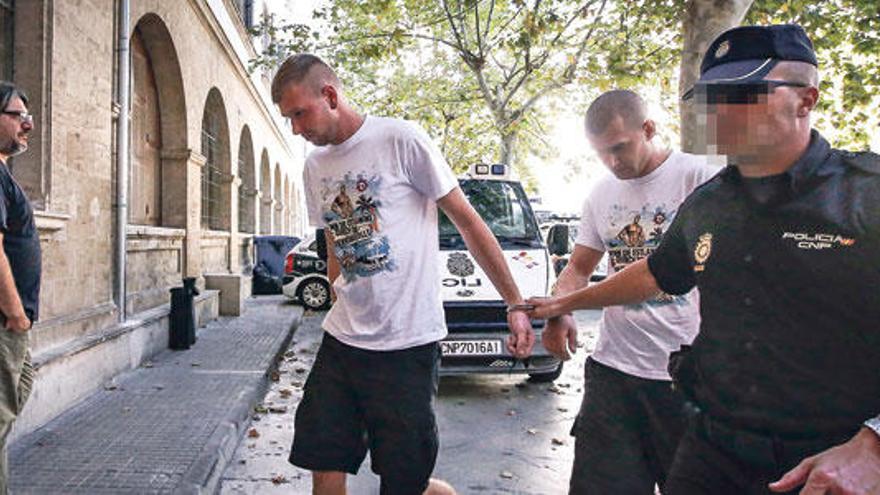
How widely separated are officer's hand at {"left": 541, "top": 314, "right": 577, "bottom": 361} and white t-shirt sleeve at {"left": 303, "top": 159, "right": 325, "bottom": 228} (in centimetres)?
109

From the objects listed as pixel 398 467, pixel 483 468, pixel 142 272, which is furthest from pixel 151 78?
pixel 398 467

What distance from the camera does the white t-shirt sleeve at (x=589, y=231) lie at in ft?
10.8

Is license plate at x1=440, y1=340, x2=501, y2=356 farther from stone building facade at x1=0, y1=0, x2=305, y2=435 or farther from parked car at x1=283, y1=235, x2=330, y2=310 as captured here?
parked car at x1=283, y1=235, x2=330, y2=310

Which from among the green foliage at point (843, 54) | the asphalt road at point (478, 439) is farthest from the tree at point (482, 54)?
the asphalt road at point (478, 439)

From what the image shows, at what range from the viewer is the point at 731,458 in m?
1.77

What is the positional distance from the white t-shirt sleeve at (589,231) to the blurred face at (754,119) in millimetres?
1564

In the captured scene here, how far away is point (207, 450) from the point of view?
463 cm

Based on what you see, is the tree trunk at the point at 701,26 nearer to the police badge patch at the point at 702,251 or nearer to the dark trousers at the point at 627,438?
the dark trousers at the point at 627,438

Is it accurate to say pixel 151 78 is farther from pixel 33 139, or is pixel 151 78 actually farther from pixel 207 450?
pixel 207 450

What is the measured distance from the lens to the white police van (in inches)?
265

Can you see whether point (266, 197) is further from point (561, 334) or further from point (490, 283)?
point (561, 334)

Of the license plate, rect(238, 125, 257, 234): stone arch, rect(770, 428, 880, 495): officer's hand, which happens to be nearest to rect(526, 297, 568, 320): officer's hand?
rect(770, 428, 880, 495): officer's hand

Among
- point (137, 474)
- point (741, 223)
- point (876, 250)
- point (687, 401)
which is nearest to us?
point (876, 250)

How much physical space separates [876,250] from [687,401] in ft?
2.28
